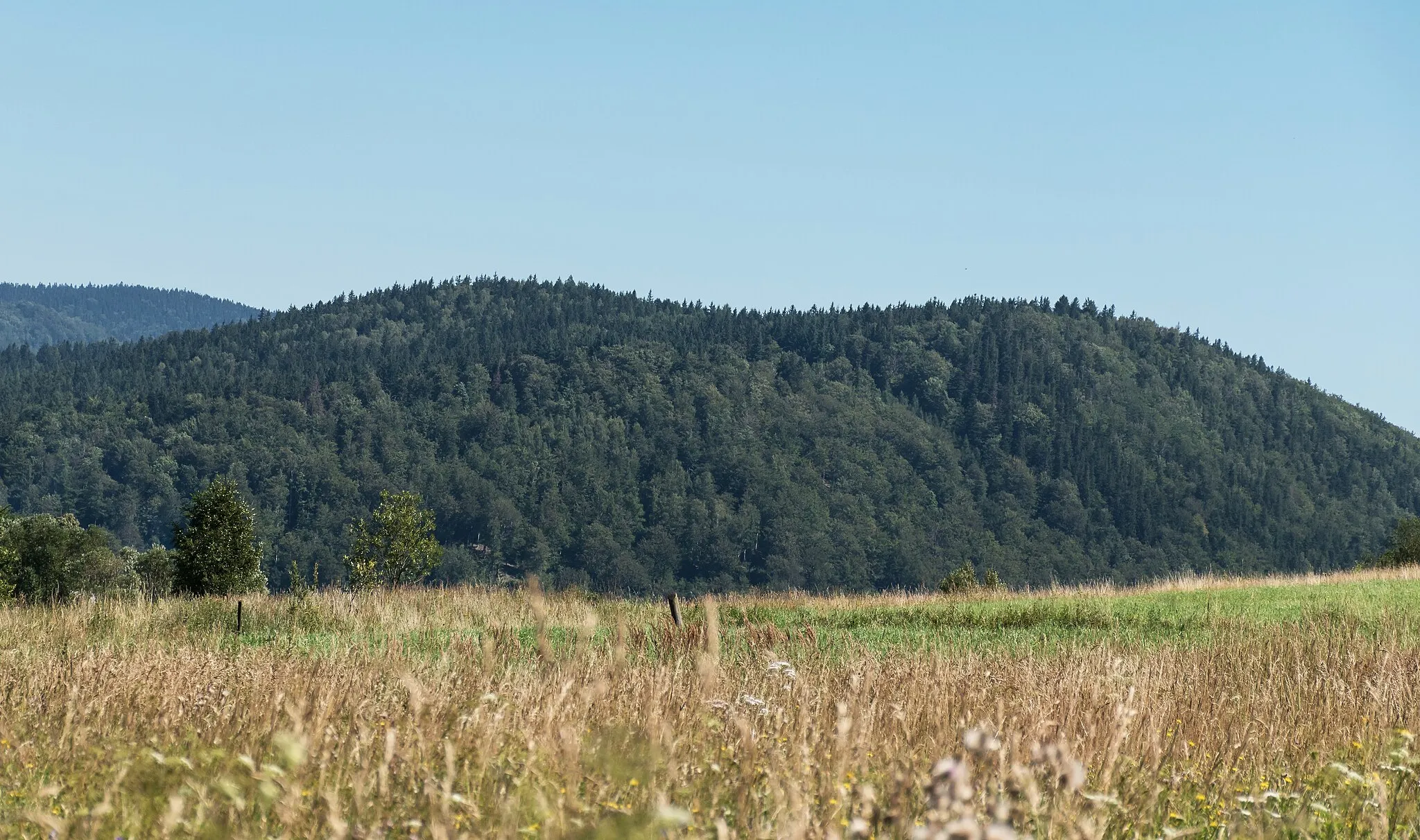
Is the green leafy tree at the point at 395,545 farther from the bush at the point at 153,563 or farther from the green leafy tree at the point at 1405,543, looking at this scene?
the green leafy tree at the point at 1405,543

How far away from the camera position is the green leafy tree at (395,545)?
40438mm

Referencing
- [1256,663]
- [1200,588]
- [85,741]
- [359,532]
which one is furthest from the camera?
[359,532]

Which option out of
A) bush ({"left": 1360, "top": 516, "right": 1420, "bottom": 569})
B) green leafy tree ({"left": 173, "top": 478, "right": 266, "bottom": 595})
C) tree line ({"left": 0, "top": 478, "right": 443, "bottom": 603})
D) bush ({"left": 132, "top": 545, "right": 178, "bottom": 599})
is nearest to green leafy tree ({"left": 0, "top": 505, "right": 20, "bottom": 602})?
tree line ({"left": 0, "top": 478, "right": 443, "bottom": 603})

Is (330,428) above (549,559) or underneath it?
above

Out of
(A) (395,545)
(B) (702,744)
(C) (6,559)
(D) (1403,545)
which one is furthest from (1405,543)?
(B) (702,744)

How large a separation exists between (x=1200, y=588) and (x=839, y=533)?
148719 millimetres

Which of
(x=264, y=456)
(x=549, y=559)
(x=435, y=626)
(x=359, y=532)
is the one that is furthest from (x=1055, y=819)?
(x=264, y=456)

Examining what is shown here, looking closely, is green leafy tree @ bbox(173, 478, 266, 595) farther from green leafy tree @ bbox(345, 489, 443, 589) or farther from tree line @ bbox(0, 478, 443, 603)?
green leafy tree @ bbox(345, 489, 443, 589)

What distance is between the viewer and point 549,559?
6801 inches

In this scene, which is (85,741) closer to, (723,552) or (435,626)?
(435,626)

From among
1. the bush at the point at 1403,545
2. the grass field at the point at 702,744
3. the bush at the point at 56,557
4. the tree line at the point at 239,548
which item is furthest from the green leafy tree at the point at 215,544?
the bush at the point at 1403,545

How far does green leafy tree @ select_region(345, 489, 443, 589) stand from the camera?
133 feet

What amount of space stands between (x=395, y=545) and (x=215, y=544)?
5.42 metres

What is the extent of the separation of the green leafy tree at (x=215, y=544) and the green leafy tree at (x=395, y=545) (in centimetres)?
321
